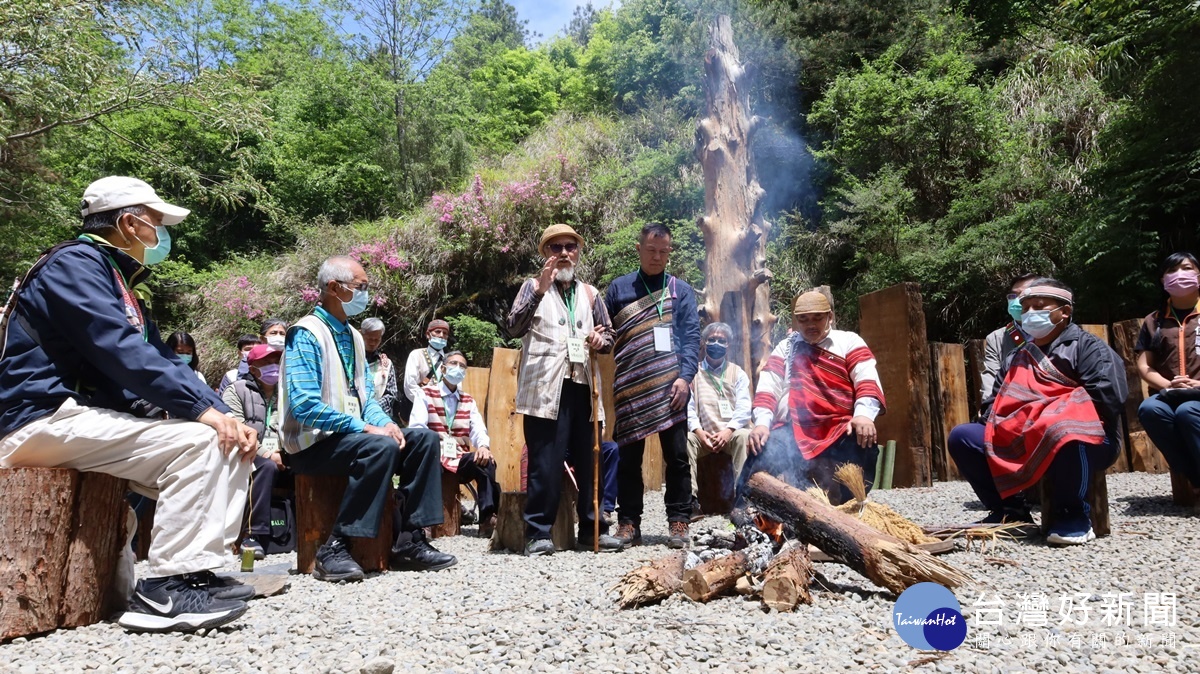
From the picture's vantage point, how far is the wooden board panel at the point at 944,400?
7.96 meters

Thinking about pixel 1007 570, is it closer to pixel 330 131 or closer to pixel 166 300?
pixel 166 300

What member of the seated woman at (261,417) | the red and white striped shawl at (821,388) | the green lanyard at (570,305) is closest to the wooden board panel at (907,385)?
the red and white striped shawl at (821,388)

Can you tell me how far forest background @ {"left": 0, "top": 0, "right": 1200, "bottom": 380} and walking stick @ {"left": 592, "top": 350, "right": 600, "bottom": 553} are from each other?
8161mm

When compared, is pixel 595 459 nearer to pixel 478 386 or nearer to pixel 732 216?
pixel 478 386

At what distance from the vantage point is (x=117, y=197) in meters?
3.34

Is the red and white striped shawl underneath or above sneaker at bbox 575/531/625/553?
above

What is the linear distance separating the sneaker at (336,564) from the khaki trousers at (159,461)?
967 millimetres

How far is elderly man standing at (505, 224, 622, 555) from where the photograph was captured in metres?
4.77

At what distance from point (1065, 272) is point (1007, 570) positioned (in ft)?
32.5

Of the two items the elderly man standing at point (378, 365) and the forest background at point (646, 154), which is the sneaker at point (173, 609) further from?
the forest background at point (646, 154)

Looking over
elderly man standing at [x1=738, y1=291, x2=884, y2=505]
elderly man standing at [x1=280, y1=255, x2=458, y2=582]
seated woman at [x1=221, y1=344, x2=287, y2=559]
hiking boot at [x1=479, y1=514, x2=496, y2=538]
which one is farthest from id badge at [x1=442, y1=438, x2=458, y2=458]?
elderly man standing at [x1=738, y1=291, x2=884, y2=505]

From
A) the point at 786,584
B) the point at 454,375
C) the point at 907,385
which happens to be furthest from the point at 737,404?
the point at 786,584

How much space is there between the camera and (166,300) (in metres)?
19.1

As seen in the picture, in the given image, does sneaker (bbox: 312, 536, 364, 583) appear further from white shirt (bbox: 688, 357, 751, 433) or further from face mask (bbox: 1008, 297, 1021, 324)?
face mask (bbox: 1008, 297, 1021, 324)
